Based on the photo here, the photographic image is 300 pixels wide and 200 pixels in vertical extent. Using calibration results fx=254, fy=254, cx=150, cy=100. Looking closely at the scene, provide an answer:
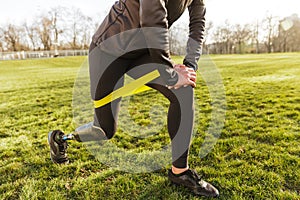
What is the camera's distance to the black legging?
1732mm

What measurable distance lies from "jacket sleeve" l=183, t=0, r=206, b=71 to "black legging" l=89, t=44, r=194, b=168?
33cm

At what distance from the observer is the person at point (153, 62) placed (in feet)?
4.97

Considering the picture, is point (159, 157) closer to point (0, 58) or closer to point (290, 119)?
point (290, 119)

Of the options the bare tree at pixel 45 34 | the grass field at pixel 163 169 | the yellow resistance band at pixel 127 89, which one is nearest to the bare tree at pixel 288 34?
the bare tree at pixel 45 34

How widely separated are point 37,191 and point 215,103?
3561 mm

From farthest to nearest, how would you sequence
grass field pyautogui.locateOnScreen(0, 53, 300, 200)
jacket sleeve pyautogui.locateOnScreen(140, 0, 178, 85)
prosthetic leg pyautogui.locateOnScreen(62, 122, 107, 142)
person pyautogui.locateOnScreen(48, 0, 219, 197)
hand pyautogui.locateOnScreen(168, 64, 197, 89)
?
1. prosthetic leg pyautogui.locateOnScreen(62, 122, 107, 142)
2. grass field pyautogui.locateOnScreen(0, 53, 300, 200)
3. hand pyautogui.locateOnScreen(168, 64, 197, 89)
4. person pyautogui.locateOnScreen(48, 0, 219, 197)
5. jacket sleeve pyautogui.locateOnScreen(140, 0, 178, 85)

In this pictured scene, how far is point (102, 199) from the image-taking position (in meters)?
1.85

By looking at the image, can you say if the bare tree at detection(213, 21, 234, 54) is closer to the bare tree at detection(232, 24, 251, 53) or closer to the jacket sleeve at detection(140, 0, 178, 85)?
the bare tree at detection(232, 24, 251, 53)

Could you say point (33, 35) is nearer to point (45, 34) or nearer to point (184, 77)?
point (45, 34)

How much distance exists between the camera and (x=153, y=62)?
5.49ft

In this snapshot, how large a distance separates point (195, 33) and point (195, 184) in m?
1.15

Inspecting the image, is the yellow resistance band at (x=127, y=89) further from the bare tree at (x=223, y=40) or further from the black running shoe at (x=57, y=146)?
the bare tree at (x=223, y=40)

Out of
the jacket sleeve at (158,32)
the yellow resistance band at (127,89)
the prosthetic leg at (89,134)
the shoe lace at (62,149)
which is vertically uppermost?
the jacket sleeve at (158,32)

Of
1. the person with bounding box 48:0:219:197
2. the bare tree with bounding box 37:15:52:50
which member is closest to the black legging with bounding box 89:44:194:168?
the person with bounding box 48:0:219:197
